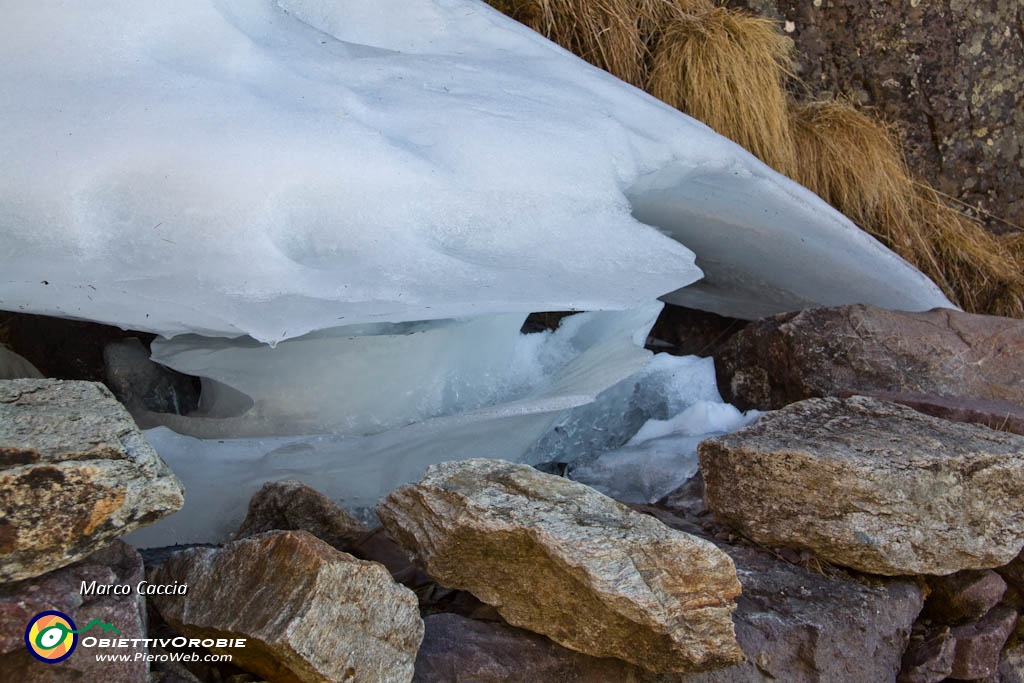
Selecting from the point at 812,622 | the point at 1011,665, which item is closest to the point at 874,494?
the point at 812,622

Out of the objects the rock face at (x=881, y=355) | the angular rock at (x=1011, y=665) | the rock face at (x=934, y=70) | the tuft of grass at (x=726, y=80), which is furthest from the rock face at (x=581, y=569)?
the rock face at (x=934, y=70)

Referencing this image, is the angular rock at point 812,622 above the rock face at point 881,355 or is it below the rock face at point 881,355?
below

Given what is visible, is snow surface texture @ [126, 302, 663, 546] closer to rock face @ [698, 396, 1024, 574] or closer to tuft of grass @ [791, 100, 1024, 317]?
rock face @ [698, 396, 1024, 574]

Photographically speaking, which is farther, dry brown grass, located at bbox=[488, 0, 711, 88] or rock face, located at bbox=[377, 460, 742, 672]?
dry brown grass, located at bbox=[488, 0, 711, 88]

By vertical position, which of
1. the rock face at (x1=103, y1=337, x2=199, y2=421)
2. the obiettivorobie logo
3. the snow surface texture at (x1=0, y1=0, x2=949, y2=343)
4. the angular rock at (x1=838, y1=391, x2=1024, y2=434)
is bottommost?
the rock face at (x1=103, y1=337, x2=199, y2=421)

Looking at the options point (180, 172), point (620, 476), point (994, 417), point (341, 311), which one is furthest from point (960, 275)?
point (180, 172)

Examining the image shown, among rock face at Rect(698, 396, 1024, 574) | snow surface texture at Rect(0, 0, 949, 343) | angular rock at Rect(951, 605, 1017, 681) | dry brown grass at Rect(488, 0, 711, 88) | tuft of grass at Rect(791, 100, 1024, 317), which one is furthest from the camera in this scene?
tuft of grass at Rect(791, 100, 1024, 317)

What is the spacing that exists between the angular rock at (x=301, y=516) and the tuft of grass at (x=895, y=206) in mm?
1453

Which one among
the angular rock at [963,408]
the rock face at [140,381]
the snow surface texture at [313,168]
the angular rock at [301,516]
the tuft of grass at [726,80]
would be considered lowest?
the rock face at [140,381]

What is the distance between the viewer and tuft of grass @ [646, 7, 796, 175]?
2.25 meters

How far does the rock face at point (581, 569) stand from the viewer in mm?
1116

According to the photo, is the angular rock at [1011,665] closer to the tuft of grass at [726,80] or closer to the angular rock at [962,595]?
the angular rock at [962,595]

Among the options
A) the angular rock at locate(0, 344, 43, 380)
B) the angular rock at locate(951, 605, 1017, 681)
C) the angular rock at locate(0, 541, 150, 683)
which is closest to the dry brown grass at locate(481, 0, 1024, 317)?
the angular rock at locate(951, 605, 1017, 681)

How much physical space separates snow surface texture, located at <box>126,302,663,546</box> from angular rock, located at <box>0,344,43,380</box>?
27 cm
